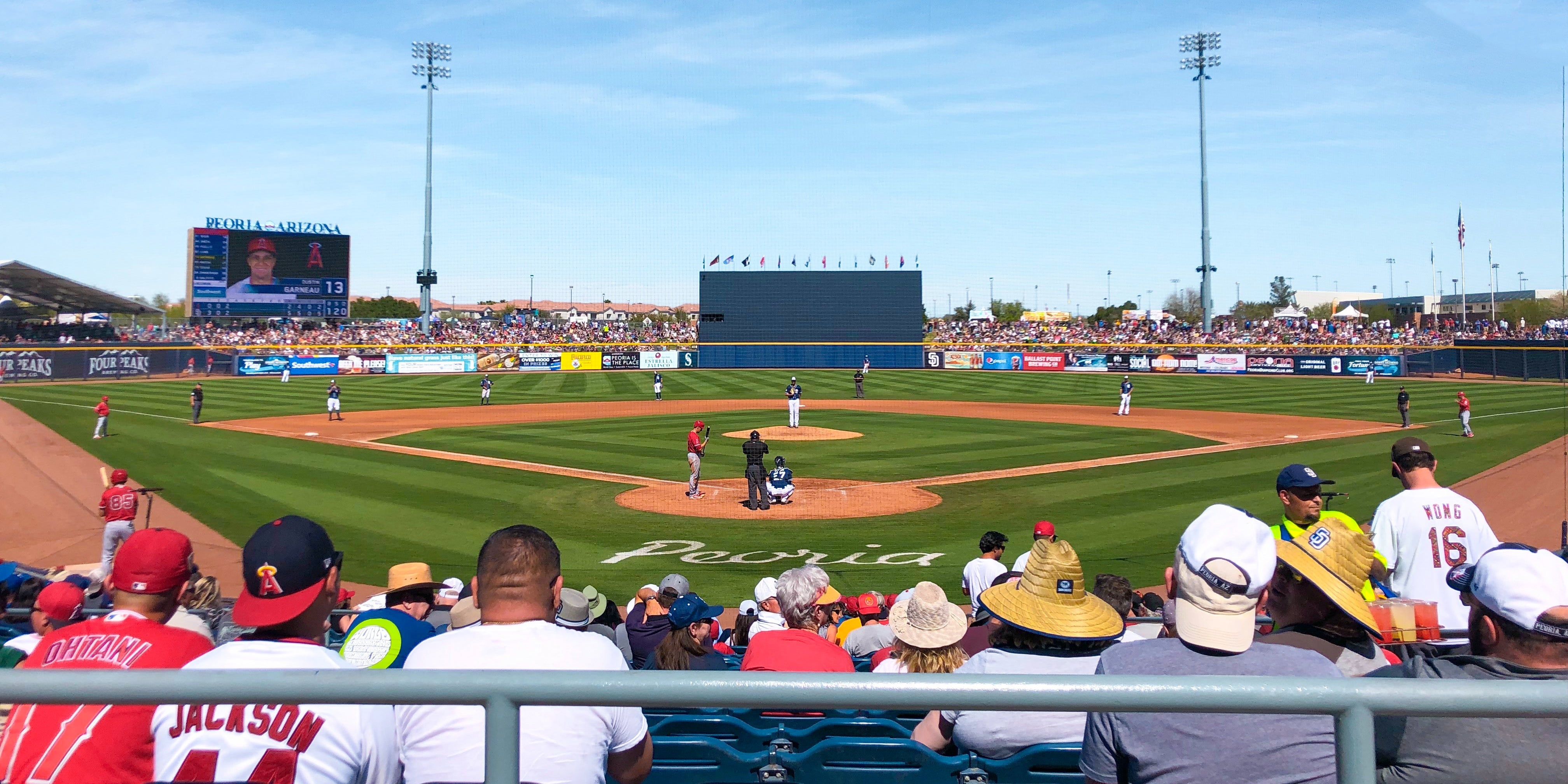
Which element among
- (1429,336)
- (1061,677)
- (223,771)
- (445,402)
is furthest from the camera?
(1429,336)

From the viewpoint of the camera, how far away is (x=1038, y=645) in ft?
13.5

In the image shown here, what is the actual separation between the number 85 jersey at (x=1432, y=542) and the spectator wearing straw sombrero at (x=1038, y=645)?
11.6 feet

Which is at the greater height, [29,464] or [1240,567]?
[1240,567]

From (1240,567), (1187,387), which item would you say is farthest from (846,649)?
(1187,387)

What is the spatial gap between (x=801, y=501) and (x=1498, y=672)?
1756cm

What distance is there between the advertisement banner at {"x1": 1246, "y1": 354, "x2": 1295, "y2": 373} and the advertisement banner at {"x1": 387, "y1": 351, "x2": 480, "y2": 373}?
5099 centimetres

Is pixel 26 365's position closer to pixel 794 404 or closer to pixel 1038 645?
pixel 794 404

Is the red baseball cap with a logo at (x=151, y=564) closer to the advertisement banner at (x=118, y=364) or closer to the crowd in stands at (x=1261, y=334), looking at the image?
the crowd in stands at (x=1261, y=334)

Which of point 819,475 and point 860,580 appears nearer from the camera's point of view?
point 860,580

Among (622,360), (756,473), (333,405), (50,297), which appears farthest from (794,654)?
(50,297)

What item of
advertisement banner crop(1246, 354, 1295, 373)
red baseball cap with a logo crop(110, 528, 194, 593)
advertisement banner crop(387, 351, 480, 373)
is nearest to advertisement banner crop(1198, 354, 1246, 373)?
advertisement banner crop(1246, 354, 1295, 373)

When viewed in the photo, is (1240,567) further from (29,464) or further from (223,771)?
(29,464)

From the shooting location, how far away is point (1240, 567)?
9.10 feet

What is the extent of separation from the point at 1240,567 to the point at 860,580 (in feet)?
37.1
